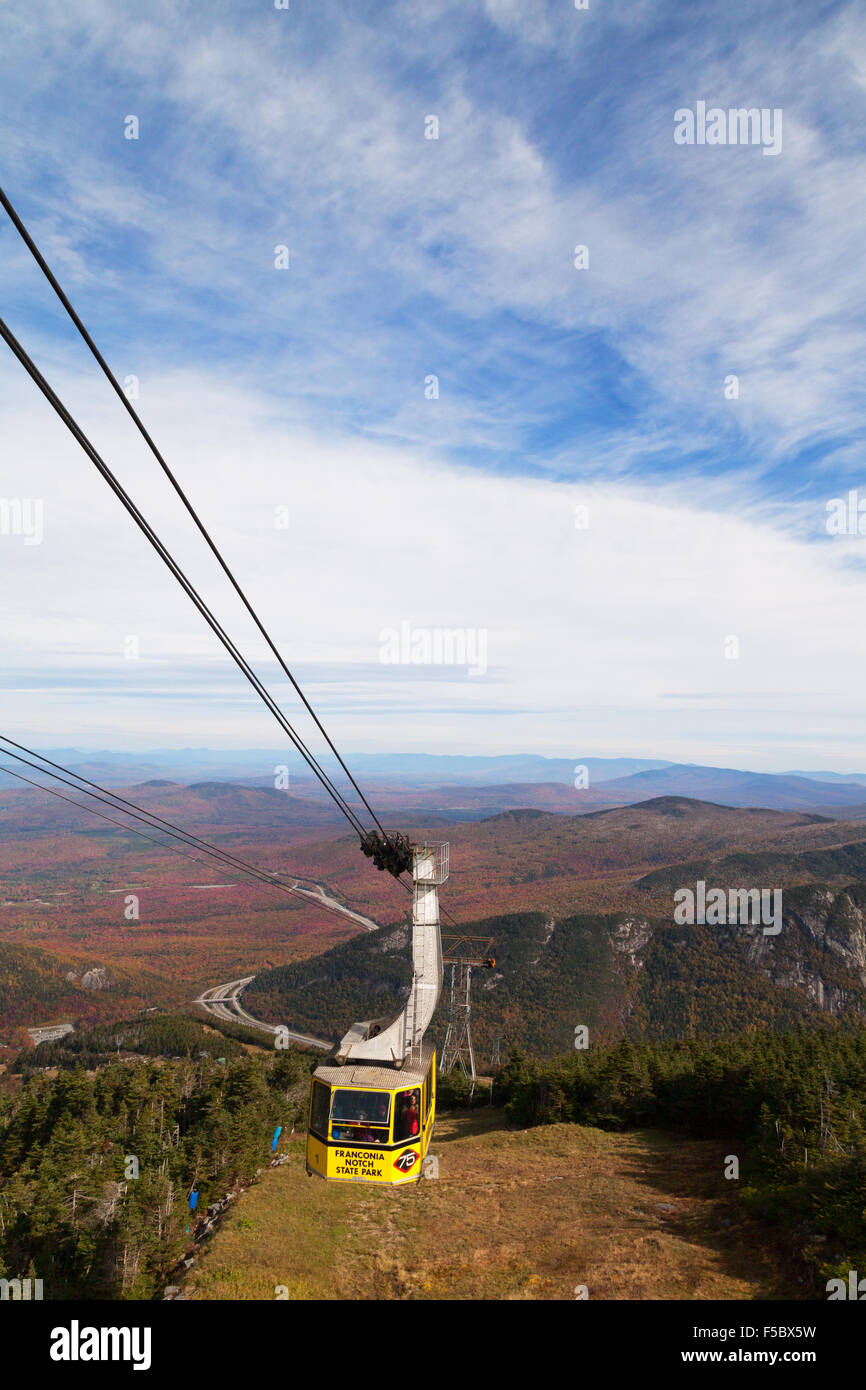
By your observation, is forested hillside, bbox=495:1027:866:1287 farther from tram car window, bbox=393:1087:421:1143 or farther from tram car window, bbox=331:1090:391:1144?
tram car window, bbox=331:1090:391:1144

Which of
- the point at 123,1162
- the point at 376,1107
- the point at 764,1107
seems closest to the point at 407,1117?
the point at 376,1107

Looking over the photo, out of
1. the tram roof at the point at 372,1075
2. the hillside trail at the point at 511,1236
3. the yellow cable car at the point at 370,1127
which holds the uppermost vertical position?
the tram roof at the point at 372,1075

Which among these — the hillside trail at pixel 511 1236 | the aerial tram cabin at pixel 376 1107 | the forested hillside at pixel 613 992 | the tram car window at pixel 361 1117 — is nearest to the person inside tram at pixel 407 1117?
the aerial tram cabin at pixel 376 1107

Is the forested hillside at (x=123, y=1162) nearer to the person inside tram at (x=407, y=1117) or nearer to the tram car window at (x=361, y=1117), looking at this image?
the tram car window at (x=361, y=1117)
